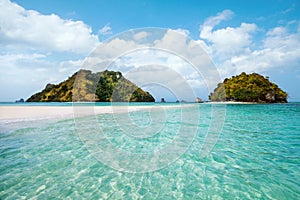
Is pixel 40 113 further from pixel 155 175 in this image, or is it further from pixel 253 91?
pixel 253 91

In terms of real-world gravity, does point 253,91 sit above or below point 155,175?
above

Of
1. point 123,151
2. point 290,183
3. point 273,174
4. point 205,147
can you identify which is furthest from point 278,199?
point 123,151

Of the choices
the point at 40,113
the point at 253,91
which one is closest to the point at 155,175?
the point at 40,113

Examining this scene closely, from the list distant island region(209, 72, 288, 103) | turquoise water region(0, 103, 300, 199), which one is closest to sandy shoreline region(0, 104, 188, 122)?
turquoise water region(0, 103, 300, 199)

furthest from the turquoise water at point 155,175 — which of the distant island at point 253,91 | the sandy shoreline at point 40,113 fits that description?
the distant island at point 253,91

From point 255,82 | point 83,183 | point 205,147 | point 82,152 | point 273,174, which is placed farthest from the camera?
point 255,82

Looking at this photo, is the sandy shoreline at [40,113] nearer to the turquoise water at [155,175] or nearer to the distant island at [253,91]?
the turquoise water at [155,175]

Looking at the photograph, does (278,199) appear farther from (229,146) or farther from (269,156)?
(229,146)

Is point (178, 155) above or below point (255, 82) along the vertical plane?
below
